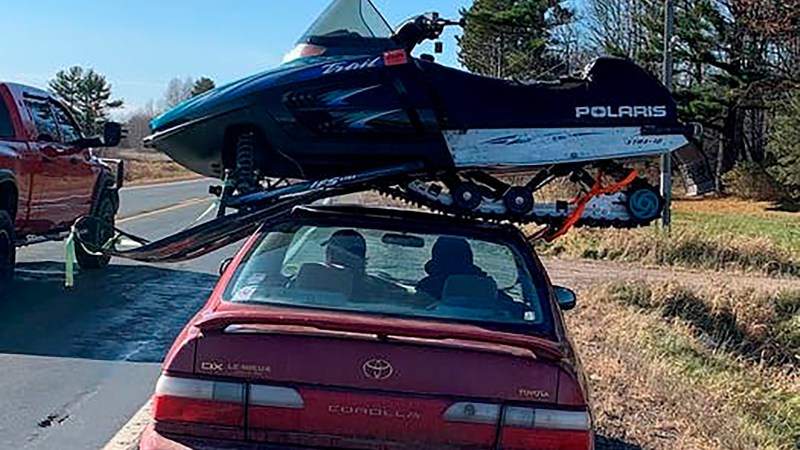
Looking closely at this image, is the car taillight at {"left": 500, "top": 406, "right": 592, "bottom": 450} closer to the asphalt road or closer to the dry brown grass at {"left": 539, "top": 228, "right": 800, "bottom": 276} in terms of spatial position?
the asphalt road

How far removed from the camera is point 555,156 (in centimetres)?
561

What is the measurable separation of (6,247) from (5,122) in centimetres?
140

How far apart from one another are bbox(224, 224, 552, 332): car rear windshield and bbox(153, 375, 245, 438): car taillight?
55cm

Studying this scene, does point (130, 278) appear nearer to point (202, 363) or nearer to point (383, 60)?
point (383, 60)

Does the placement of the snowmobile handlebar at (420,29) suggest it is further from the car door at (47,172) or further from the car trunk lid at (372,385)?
the car door at (47,172)

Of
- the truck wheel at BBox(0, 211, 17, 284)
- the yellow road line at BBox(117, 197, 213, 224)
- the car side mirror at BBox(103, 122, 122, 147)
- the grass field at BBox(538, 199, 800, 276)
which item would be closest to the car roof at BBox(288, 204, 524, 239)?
the truck wheel at BBox(0, 211, 17, 284)

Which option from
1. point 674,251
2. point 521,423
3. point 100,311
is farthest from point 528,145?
point 674,251

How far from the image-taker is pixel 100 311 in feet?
33.4

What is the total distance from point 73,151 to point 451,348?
9385mm

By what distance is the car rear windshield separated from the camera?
428 cm

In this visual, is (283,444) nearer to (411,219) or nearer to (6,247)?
(411,219)

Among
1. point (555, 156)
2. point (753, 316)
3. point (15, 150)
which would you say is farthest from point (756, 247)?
point (555, 156)

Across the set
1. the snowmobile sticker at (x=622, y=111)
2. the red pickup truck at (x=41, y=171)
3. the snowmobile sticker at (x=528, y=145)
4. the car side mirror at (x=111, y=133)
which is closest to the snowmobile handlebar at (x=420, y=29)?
the snowmobile sticker at (x=528, y=145)

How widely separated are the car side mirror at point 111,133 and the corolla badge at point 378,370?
831 centimetres
